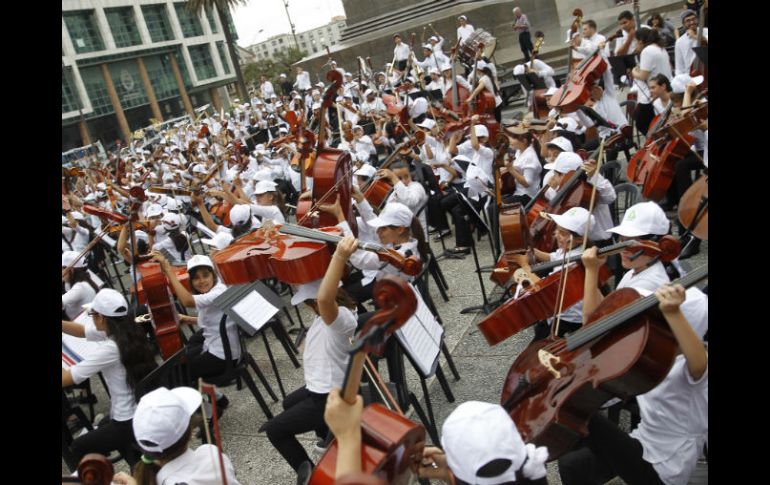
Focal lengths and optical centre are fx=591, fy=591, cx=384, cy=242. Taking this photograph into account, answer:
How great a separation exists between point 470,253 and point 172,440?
548cm

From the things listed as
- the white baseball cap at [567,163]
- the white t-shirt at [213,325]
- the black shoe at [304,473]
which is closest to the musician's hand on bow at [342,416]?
the black shoe at [304,473]

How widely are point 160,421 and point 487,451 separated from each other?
4.86 feet

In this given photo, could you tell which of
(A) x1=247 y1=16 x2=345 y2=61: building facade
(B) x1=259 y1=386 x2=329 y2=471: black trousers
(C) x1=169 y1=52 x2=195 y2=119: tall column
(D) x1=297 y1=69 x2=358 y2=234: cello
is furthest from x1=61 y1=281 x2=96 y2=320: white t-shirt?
(A) x1=247 y1=16 x2=345 y2=61: building facade

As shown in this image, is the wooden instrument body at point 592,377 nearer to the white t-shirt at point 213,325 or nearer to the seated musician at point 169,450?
the seated musician at point 169,450

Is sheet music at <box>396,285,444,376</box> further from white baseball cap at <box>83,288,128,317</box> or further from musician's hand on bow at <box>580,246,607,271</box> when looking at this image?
Answer: white baseball cap at <box>83,288,128,317</box>

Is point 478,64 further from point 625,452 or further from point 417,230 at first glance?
point 625,452

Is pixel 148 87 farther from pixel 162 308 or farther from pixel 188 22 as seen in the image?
pixel 162 308

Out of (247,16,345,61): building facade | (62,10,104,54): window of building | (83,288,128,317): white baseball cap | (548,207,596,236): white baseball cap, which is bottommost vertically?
(548,207,596,236): white baseball cap

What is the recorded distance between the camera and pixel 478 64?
39.8 ft

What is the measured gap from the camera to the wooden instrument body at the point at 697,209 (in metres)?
4.84

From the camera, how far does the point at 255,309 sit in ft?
14.4

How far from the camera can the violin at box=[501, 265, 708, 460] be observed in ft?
7.92

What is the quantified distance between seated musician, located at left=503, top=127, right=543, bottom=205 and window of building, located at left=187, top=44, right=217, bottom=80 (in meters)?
53.3
